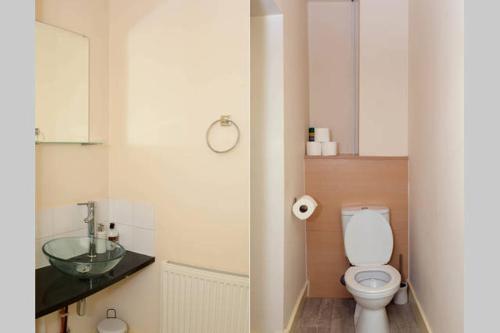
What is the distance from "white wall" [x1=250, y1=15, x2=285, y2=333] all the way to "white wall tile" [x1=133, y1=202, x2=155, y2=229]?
0.35m

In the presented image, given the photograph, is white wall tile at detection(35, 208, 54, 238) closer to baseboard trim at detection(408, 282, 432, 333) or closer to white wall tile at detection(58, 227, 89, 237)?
white wall tile at detection(58, 227, 89, 237)

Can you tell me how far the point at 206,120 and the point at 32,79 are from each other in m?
→ 0.28

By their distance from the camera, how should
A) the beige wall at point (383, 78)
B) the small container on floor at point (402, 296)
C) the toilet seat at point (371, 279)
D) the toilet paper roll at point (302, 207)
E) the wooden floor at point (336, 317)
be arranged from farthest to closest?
the small container on floor at point (402, 296)
the beige wall at point (383, 78)
the wooden floor at point (336, 317)
the toilet seat at point (371, 279)
the toilet paper roll at point (302, 207)

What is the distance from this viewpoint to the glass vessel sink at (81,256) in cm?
49

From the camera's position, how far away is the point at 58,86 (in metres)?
0.51

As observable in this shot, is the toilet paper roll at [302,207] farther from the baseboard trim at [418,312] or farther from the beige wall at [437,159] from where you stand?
the baseboard trim at [418,312]

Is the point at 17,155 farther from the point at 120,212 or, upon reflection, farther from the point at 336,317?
the point at 336,317

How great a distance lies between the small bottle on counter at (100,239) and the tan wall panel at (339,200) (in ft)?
7.38

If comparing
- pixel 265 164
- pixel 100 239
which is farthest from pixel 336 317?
pixel 100 239

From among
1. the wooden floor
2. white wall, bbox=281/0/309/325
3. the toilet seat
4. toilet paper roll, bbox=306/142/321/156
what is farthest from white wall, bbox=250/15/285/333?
toilet paper roll, bbox=306/142/321/156

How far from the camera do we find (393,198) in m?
2.70

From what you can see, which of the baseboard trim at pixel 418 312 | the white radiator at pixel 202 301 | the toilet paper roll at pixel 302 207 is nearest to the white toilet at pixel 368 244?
the baseboard trim at pixel 418 312

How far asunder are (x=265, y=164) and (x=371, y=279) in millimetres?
1798

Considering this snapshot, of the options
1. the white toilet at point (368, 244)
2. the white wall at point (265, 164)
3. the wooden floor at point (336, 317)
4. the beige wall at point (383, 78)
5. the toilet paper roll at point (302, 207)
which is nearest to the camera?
the white wall at point (265, 164)
